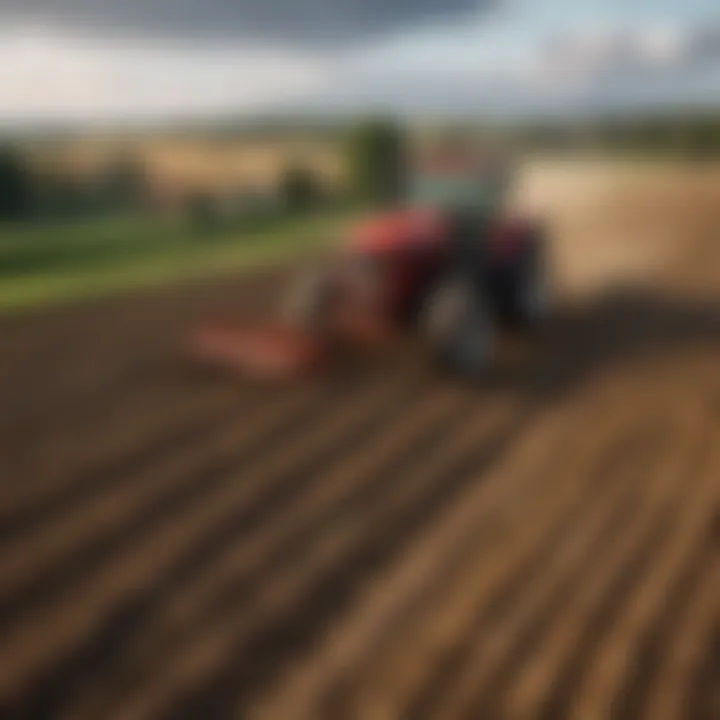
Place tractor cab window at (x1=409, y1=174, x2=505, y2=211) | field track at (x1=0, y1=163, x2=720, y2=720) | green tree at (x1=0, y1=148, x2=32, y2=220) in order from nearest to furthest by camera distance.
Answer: field track at (x1=0, y1=163, x2=720, y2=720)
green tree at (x1=0, y1=148, x2=32, y2=220)
tractor cab window at (x1=409, y1=174, x2=505, y2=211)

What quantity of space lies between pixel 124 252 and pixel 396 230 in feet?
1.89

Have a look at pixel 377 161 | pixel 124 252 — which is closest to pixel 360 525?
pixel 124 252

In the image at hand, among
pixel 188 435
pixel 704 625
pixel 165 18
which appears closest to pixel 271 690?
pixel 704 625

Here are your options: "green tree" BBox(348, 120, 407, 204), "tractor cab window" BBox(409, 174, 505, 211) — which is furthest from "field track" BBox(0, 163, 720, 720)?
"green tree" BBox(348, 120, 407, 204)

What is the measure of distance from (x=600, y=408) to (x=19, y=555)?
46.2 inches

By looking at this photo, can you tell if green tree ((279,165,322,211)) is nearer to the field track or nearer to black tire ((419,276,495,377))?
the field track

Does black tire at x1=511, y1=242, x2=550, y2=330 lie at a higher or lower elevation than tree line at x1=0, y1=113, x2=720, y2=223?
lower

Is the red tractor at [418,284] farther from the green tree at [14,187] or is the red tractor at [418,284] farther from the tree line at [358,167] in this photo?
the green tree at [14,187]

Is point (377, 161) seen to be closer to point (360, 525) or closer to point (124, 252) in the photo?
point (124, 252)

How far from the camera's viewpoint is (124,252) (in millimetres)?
1471

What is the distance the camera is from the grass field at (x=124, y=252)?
1.36 meters

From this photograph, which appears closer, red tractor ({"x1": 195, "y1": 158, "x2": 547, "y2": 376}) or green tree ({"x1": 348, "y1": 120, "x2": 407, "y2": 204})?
green tree ({"x1": 348, "y1": 120, "x2": 407, "y2": 204})

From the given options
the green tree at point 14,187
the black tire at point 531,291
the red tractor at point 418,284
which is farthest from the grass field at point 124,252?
the black tire at point 531,291

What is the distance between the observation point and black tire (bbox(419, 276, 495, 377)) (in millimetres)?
1961
